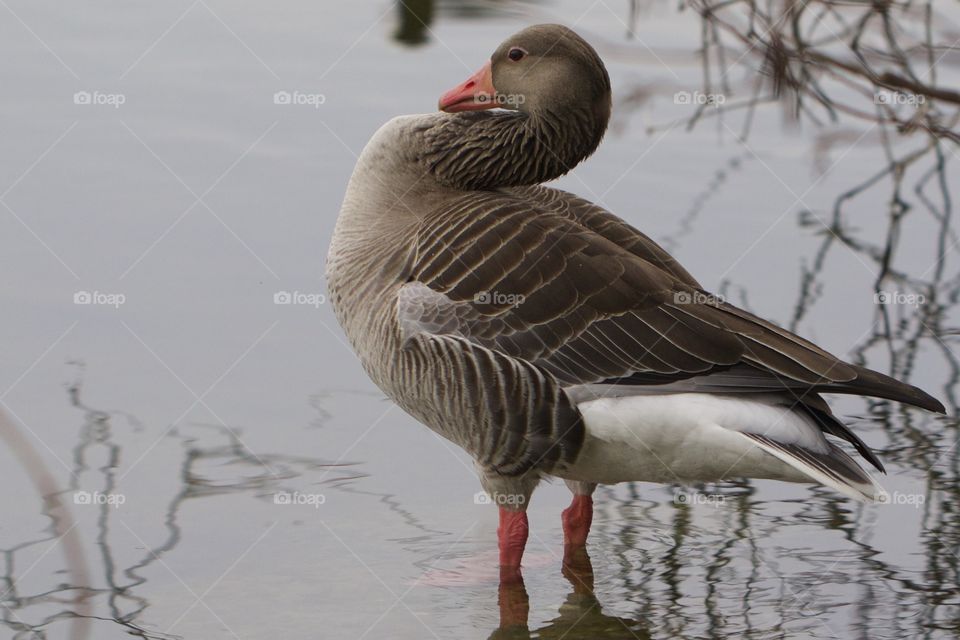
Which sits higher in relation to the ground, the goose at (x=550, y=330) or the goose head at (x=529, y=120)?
the goose head at (x=529, y=120)

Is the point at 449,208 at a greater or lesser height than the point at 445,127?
lesser

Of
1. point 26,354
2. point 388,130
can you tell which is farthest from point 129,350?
point 388,130

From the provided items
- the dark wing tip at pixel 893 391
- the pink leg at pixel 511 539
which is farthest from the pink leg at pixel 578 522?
the dark wing tip at pixel 893 391

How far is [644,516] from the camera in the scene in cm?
592

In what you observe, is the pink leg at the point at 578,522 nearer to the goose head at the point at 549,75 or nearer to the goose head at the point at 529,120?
the goose head at the point at 529,120

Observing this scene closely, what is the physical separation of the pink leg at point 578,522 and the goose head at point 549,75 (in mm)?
1497

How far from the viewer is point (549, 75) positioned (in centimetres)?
562

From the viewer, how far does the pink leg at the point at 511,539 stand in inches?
214

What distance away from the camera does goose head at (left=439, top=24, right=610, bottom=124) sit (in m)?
5.58

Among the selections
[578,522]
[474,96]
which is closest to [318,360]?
[474,96]

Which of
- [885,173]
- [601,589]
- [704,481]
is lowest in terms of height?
[601,589]

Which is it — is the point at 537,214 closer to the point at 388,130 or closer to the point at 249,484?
the point at 388,130

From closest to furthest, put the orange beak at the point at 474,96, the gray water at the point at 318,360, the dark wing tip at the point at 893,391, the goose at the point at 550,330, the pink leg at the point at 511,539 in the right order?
the dark wing tip at the point at 893,391 → the goose at the point at 550,330 → the gray water at the point at 318,360 → the pink leg at the point at 511,539 → the orange beak at the point at 474,96

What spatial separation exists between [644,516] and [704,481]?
73cm
